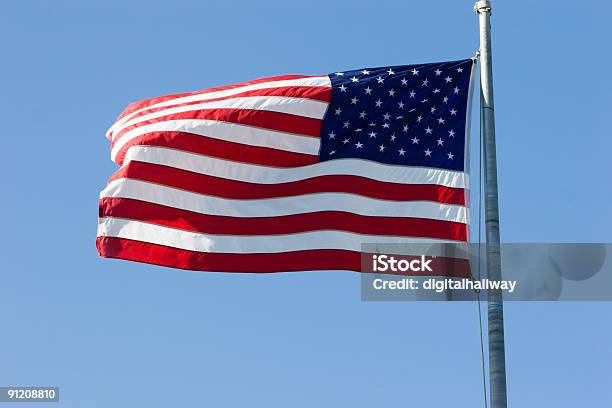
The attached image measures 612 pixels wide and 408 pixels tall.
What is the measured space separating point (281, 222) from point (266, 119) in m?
1.91

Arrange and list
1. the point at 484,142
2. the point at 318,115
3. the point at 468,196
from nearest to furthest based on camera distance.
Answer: the point at 484,142
the point at 468,196
the point at 318,115

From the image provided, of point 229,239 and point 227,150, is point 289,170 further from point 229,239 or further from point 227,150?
point 229,239

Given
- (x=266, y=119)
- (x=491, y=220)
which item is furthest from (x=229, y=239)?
(x=491, y=220)

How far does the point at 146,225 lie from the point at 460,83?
19.2 feet

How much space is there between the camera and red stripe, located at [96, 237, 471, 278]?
66.5ft

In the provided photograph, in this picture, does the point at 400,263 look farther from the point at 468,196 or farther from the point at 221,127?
the point at 221,127

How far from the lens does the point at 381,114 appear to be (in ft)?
68.9

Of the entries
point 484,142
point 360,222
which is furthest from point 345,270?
point 484,142

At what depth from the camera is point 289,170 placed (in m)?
21.1

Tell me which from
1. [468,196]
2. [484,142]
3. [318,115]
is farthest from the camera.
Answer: [318,115]

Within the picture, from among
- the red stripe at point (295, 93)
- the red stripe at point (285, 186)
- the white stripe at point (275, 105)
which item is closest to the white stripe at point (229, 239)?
the red stripe at point (285, 186)

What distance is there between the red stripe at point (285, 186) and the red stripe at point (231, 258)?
1.08 meters

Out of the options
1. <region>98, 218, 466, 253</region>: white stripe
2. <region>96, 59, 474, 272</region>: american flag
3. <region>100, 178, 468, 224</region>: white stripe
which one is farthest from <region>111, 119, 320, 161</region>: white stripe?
<region>98, 218, 466, 253</region>: white stripe

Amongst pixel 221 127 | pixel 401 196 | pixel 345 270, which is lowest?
pixel 345 270
